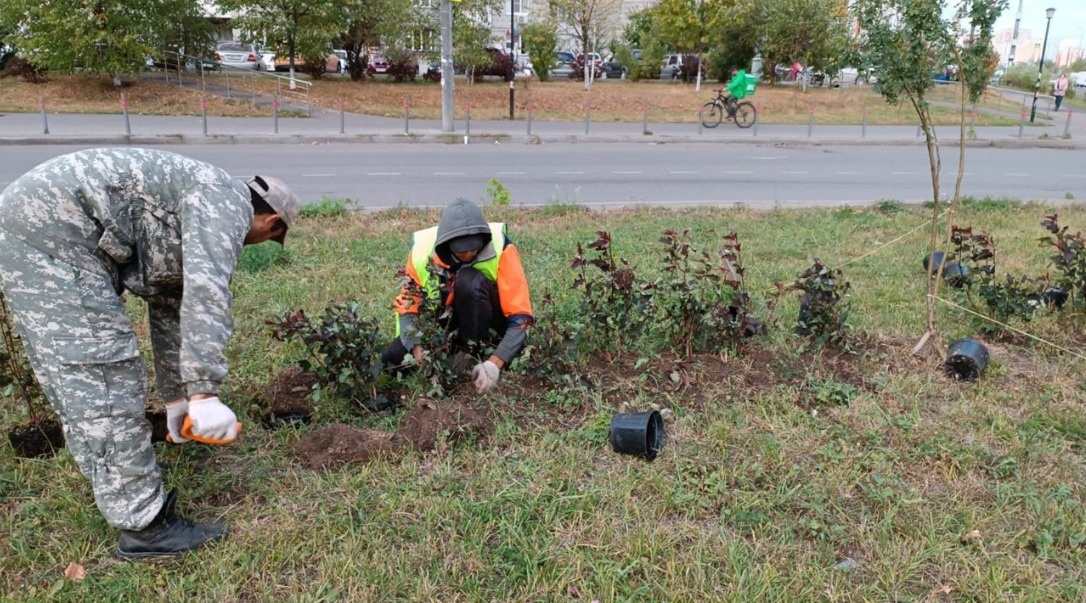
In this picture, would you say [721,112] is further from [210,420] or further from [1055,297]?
[210,420]

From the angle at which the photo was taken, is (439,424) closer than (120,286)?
No

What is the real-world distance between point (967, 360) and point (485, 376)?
7.68ft

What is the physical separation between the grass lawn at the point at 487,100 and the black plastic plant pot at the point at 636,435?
16.0 m

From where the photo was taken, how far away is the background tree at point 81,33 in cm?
1934

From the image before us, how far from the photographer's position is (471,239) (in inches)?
135

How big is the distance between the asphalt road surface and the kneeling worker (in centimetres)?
502

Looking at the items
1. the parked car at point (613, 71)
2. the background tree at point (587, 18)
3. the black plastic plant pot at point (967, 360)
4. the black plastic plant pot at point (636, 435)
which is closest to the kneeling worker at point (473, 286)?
the black plastic plant pot at point (636, 435)

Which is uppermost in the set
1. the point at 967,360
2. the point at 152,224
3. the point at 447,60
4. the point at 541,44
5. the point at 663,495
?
the point at 541,44

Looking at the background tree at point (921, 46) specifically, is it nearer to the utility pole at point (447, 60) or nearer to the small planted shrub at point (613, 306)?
the small planted shrub at point (613, 306)

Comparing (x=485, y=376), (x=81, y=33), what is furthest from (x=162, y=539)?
(x=81, y=33)

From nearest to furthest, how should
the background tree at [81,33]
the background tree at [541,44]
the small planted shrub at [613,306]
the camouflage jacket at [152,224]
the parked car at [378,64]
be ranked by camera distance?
the camouflage jacket at [152,224] < the small planted shrub at [613,306] < the background tree at [81,33] < the parked car at [378,64] < the background tree at [541,44]

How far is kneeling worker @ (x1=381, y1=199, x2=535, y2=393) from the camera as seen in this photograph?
11.2 feet

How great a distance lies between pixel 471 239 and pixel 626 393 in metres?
1.00

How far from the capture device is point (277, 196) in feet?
8.38
